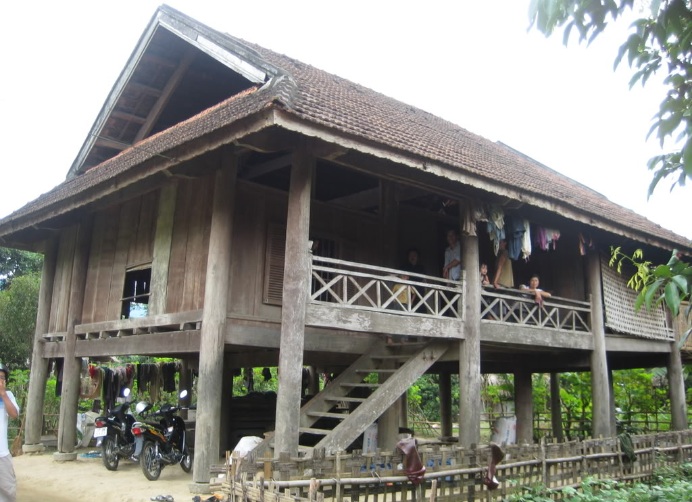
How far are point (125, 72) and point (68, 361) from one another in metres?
5.51

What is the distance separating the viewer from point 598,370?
12.2m

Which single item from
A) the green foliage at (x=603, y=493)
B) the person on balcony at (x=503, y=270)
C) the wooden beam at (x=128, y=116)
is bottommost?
the green foliage at (x=603, y=493)

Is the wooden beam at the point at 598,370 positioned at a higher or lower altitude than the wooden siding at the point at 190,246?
lower

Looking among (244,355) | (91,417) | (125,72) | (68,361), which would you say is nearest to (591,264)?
(244,355)

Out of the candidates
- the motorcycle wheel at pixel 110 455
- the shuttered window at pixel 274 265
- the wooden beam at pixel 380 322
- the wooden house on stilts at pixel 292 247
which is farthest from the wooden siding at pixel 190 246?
the motorcycle wheel at pixel 110 455

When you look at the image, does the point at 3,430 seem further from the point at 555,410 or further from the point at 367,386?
the point at 555,410

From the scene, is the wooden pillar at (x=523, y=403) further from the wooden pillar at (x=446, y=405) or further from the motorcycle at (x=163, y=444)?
the motorcycle at (x=163, y=444)

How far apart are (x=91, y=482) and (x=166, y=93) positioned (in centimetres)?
659

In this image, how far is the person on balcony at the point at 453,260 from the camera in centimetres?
1066

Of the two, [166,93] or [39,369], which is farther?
[39,369]

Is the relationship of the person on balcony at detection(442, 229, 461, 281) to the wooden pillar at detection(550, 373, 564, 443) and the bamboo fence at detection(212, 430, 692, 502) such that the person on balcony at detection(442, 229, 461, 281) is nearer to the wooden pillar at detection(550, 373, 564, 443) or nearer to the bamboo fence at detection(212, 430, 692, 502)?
the bamboo fence at detection(212, 430, 692, 502)

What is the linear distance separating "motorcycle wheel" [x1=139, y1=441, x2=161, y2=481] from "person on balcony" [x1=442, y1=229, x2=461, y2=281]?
537 cm

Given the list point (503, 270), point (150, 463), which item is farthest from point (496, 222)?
point (150, 463)

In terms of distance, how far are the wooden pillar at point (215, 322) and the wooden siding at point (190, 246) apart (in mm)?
660
